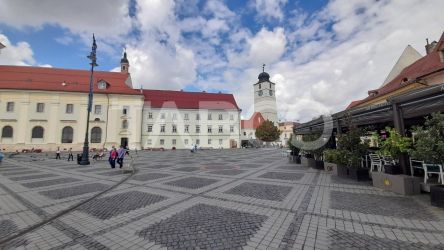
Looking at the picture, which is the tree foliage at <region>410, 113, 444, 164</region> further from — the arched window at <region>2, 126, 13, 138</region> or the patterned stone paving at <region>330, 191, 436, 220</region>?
the arched window at <region>2, 126, 13, 138</region>

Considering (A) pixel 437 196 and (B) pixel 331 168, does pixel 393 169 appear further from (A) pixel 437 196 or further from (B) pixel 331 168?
(B) pixel 331 168

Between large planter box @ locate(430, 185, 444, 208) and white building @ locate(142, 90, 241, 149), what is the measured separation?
46.7m

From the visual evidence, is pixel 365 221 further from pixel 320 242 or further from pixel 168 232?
pixel 168 232

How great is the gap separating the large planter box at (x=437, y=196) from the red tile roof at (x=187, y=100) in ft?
161

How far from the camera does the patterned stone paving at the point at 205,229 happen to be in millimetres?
3979

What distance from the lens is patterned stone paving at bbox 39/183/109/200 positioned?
7680 millimetres

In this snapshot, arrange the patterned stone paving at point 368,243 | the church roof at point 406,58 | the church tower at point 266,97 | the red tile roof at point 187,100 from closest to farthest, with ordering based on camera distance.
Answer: the patterned stone paving at point 368,243 < the church roof at point 406,58 < the red tile roof at point 187,100 < the church tower at point 266,97

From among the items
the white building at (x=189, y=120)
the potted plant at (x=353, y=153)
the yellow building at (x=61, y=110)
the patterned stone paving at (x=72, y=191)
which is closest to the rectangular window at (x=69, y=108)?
the yellow building at (x=61, y=110)

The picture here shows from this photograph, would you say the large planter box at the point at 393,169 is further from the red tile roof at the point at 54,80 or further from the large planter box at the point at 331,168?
the red tile roof at the point at 54,80

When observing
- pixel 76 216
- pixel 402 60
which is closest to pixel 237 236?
pixel 76 216

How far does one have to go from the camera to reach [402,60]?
27.3 m

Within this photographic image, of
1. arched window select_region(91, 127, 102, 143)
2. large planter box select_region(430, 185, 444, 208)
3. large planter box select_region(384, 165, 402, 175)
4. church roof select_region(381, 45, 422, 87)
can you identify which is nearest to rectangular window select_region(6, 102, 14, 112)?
arched window select_region(91, 127, 102, 143)

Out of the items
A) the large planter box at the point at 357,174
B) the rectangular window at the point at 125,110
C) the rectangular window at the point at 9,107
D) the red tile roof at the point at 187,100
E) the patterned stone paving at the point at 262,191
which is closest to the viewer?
the patterned stone paving at the point at 262,191

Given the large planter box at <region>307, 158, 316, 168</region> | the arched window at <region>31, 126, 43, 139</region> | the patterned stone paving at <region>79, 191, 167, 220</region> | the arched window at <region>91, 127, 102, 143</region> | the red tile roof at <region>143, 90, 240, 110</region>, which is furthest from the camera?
the red tile roof at <region>143, 90, 240, 110</region>
